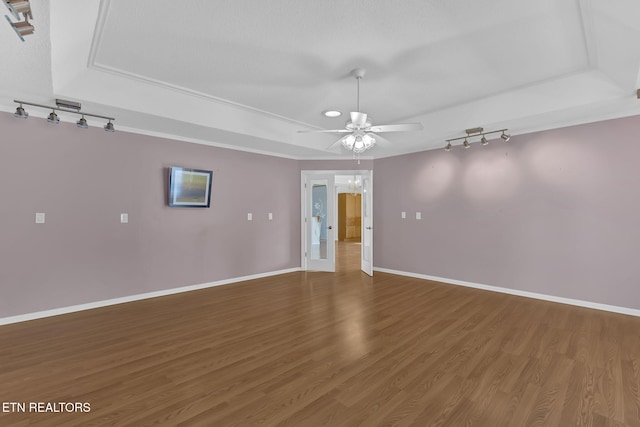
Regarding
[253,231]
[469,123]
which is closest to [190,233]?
[253,231]

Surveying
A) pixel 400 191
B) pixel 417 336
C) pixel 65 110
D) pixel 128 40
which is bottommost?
pixel 417 336

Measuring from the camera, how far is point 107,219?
13.8ft

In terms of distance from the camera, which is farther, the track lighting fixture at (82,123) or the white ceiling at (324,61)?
the track lighting fixture at (82,123)

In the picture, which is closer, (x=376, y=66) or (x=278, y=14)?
(x=278, y=14)

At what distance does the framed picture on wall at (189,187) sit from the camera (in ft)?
15.5

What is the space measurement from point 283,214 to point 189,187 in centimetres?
216

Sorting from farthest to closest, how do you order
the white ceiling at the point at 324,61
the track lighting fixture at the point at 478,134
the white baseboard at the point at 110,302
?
1. the track lighting fixture at the point at 478,134
2. the white baseboard at the point at 110,302
3. the white ceiling at the point at 324,61

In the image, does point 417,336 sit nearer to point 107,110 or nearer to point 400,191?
point 400,191

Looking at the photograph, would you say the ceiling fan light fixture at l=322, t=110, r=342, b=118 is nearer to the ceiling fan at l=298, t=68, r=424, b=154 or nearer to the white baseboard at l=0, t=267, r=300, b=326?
the ceiling fan at l=298, t=68, r=424, b=154

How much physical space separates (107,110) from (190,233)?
2210 mm

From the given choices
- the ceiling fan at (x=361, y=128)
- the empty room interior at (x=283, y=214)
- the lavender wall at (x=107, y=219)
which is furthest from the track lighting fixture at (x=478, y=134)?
the lavender wall at (x=107, y=219)

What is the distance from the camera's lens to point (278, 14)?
2.38m

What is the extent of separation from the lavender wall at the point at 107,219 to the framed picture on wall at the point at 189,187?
0.48 feet

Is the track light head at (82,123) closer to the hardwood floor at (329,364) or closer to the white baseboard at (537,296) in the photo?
the hardwood floor at (329,364)
